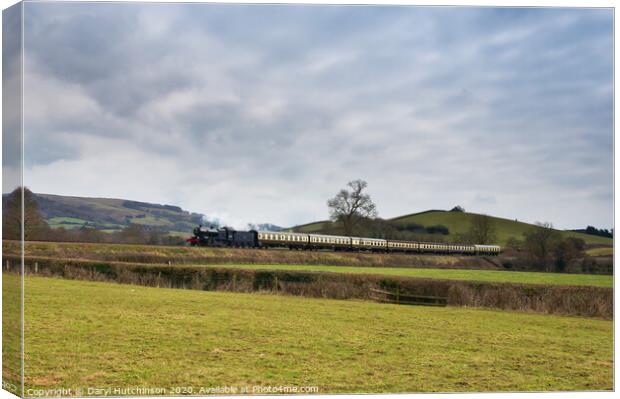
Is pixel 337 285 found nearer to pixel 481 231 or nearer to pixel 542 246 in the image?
pixel 542 246

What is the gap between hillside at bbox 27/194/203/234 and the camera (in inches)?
867

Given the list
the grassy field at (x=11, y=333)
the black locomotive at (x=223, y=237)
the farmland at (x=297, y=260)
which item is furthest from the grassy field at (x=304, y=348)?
the black locomotive at (x=223, y=237)

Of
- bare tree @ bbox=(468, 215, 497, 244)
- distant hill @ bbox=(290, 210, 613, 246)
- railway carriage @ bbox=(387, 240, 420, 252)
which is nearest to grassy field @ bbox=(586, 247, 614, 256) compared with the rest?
distant hill @ bbox=(290, 210, 613, 246)

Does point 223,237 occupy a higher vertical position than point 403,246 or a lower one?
higher

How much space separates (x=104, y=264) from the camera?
2258 centimetres

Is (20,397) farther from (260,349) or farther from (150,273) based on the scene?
(150,273)

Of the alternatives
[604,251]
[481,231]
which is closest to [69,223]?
[604,251]

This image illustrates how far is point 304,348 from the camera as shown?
32.3 ft

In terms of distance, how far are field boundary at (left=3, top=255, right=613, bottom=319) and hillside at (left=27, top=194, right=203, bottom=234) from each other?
2.32 metres

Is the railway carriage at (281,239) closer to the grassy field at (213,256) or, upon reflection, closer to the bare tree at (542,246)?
the grassy field at (213,256)

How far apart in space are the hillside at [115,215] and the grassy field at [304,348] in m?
7.29

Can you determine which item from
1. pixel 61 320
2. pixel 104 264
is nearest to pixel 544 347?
pixel 61 320

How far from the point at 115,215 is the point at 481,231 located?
24958 mm

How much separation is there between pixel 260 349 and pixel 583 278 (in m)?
12.7
